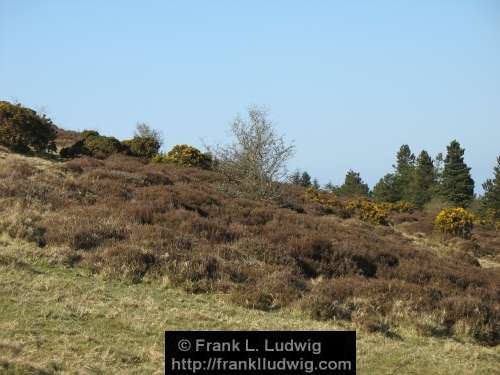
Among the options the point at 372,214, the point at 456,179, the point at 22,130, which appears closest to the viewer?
the point at 22,130

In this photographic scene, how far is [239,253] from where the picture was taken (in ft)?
45.6

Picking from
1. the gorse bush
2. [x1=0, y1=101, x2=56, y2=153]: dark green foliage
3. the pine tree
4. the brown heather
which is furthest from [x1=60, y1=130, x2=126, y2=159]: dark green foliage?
the pine tree

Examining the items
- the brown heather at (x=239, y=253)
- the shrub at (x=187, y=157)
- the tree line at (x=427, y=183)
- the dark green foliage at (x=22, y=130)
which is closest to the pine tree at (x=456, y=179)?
the tree line at (x=427, y=183)

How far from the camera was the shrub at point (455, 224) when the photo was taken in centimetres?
3125

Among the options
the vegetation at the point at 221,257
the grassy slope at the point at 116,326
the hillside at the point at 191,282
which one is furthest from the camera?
the vegetation at the point at 221,257

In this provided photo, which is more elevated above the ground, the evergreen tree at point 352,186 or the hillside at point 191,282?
the evergreen tree at point 352,186

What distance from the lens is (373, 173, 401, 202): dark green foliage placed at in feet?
189

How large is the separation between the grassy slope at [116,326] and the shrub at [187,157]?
21.9 m

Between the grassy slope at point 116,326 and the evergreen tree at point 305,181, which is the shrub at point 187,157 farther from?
the grassy slope at point 116,326

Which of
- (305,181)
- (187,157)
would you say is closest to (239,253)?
(187,157)

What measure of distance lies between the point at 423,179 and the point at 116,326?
53.0 metres

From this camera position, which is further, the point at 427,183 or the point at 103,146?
the point at 427,183

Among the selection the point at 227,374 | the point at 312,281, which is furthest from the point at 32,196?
the point at 227,374

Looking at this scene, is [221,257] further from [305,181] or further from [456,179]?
[305,181]
